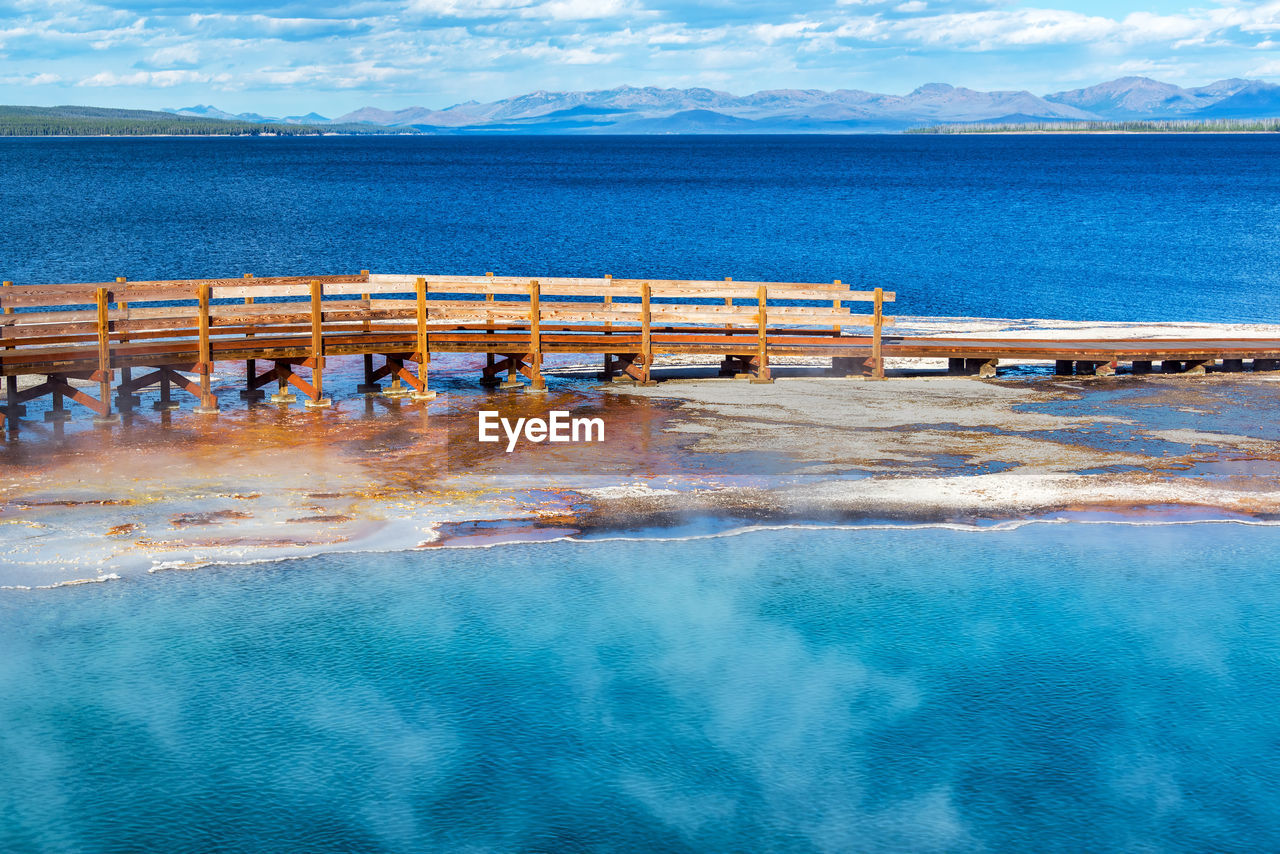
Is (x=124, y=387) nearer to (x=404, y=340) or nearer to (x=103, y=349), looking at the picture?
(x=103, y=349)

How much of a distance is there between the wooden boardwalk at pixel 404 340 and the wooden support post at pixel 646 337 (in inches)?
1.2

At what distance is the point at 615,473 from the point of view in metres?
17.0

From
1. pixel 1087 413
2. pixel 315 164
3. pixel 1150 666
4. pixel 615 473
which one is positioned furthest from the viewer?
pixel 315 164

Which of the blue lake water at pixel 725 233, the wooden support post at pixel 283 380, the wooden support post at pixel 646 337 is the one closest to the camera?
the wooden support post at pixel 283 380

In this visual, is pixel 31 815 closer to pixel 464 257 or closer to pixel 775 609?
pixel 775 609

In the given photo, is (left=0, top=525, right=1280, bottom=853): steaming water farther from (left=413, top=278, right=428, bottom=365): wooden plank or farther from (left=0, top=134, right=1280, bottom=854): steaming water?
(left=413, top=278, right=428, bottom=365): wooden plank

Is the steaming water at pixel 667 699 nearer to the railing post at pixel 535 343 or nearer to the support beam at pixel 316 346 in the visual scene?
the support beam at pixel 316 346

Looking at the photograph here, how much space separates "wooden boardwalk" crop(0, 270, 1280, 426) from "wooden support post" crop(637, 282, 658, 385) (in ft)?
0.10

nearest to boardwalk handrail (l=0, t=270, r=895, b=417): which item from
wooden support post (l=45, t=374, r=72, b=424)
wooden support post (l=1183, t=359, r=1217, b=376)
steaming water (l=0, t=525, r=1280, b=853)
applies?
wooden support post (l=45, t=374, r=72, b=424)

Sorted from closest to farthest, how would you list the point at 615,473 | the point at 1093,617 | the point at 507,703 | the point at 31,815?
the point at 31,815 → the point at 507,703 → the point at 1093,617 → the point at 615,473

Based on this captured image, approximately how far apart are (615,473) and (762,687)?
6394mm

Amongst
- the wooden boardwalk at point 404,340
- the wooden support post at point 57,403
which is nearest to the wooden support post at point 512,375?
the wooden boardwalk at point 404,340

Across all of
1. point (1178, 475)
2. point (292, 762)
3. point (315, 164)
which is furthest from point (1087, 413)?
point (315, 164)

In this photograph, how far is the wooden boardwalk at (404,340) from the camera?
67.6 feet
